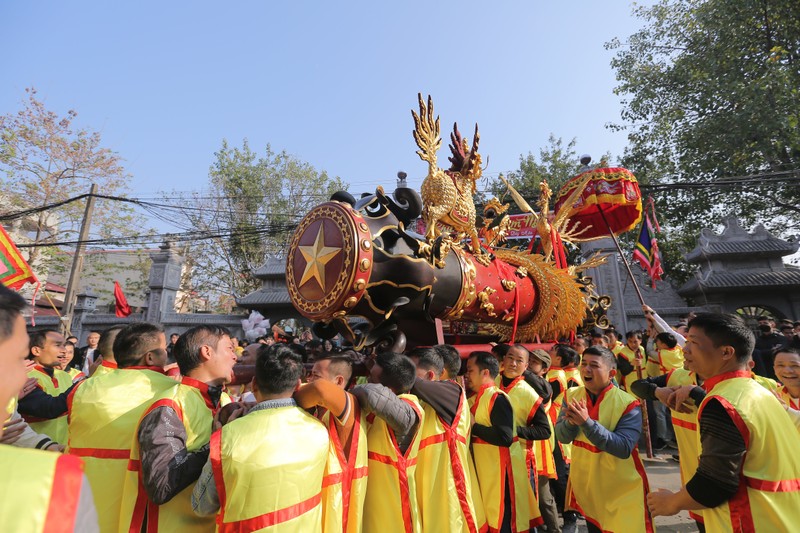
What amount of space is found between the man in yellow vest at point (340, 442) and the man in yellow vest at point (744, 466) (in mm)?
1456

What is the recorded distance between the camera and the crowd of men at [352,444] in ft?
5.83

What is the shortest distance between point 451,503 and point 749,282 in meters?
13.2

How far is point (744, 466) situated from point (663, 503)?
36cm

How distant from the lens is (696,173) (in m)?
15.6

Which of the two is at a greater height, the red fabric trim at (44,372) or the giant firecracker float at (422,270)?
the giant firecracker float at (422,270)

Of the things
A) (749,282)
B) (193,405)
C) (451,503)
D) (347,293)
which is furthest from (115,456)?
(749,282)

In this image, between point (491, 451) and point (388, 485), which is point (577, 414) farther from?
point (388, 485)

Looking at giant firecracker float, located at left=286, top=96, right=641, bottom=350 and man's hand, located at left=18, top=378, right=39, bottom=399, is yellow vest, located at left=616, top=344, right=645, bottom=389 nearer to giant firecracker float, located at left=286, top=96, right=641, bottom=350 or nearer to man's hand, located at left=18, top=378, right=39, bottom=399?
giant firecracker float, located at left=286, top=96, right=641, bottom=350

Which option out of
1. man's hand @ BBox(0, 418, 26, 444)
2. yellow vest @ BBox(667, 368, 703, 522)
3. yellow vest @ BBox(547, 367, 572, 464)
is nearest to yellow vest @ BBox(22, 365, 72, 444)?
man's hand @ BBox(0, 418, 26, 444)

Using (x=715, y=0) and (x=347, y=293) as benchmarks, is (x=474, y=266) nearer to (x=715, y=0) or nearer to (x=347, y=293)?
(x=347, y=293)

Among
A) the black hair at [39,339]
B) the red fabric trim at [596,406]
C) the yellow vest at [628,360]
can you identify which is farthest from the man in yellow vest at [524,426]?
the yellow vest at [628,360]

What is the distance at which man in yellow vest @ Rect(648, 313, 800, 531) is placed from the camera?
1.80 m

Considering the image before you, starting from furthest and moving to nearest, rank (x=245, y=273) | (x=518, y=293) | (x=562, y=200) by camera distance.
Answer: (x=245, y=273) → (x=562, y=200) → (x=518, y=293)

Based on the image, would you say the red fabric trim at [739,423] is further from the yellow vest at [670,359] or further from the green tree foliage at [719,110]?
the green tree foliage at [719,110]
